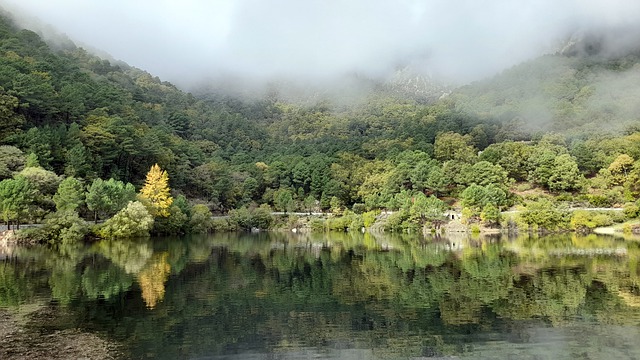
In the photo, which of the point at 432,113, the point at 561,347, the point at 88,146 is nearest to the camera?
the point at 561,347

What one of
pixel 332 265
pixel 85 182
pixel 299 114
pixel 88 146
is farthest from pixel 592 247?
pixel 299 114

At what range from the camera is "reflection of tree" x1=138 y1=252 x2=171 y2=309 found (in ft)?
74.4

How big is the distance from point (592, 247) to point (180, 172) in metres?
68.2

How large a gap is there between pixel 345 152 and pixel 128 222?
6711 cm

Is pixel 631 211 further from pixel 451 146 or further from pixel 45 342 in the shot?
pixel 45 342

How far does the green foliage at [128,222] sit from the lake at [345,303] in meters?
16.5

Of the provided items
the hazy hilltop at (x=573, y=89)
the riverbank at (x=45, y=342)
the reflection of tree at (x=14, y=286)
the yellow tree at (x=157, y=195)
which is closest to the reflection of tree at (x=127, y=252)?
the reflection of tree at (x=14, y=286)

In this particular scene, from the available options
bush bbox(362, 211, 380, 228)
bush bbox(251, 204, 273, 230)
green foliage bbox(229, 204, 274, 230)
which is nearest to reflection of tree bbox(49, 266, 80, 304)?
green foliage bbox(229, 204, 274, 230)

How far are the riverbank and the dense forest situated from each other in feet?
120

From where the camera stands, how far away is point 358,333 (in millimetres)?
16844

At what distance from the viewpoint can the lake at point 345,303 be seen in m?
15.2

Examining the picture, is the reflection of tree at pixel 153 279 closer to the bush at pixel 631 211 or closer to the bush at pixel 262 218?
the bush at pixel 262 218

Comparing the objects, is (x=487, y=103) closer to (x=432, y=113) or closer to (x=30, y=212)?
(x=432, y=113)

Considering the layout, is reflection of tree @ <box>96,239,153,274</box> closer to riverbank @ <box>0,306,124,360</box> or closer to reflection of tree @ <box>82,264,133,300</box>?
reflection of tree @ <box>82,264,133,300</box>
